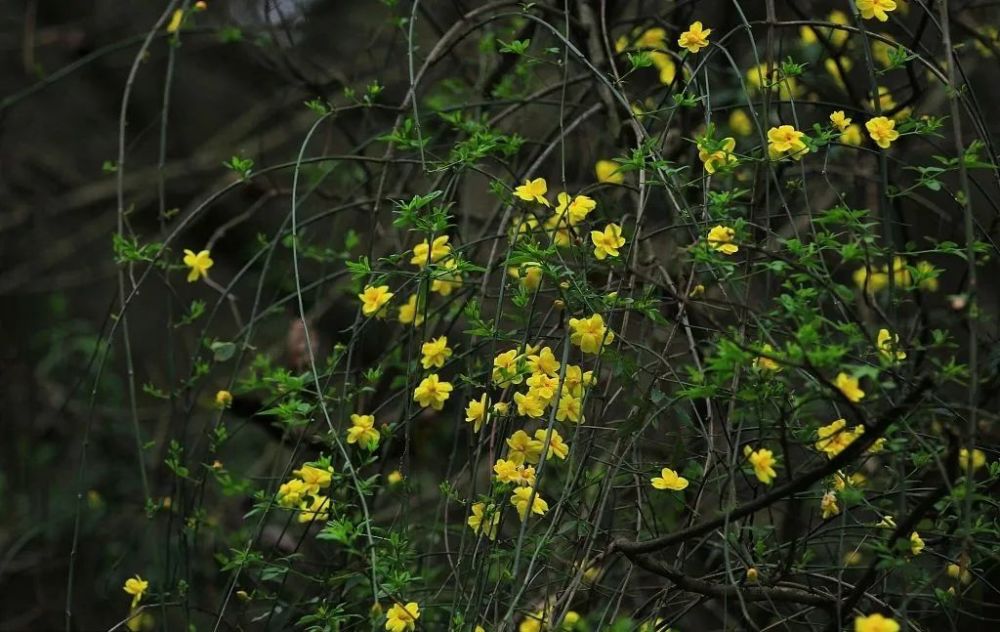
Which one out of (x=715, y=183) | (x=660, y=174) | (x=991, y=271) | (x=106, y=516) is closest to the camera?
(x=660, y=174)

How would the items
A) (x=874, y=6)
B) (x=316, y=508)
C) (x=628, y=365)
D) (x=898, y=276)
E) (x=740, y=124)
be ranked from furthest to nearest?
1. (x=740, y=124)
2. (x=898, y=276)
3. (x=316, y=508)
4. (x=874, y=6)
5. (x=628, y=365)

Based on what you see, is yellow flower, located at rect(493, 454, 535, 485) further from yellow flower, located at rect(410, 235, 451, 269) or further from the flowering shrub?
yellow flower, located at rect(410, 235, 451, 269)

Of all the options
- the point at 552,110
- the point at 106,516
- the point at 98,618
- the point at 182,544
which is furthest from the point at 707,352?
the point at 98,618

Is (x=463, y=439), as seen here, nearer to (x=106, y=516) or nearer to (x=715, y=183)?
(x=715, y=183)

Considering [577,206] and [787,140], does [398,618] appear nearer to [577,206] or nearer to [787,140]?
[577,206]

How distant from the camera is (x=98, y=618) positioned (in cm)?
406

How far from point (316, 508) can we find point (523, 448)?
38cm

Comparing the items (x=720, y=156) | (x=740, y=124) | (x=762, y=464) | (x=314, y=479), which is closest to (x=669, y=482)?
(x=762, y=464)

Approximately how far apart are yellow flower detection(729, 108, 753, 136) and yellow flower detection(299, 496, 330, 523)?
1.67m

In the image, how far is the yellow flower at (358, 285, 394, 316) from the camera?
179 centimetres

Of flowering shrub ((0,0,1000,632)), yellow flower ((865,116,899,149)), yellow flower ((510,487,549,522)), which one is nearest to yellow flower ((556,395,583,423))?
flowering shrub ((0,0,1000,632))

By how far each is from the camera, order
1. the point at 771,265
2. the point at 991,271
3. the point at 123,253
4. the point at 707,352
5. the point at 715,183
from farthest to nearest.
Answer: the point at 991,271 → the point at 715,183 → the point at 123,253 → the point at 707,352 → the point at 771,265

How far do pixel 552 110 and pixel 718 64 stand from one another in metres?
0.74

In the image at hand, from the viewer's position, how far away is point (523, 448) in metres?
1.69
